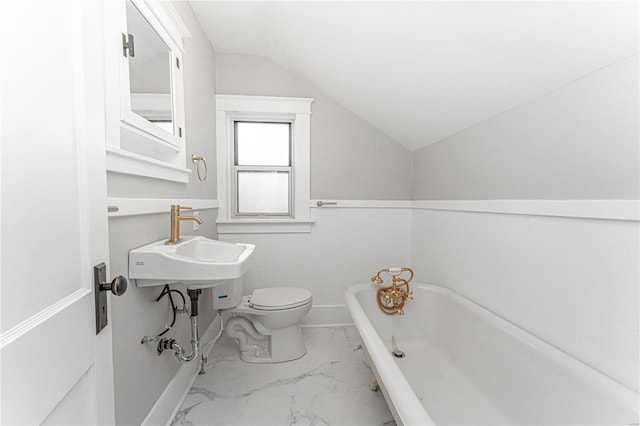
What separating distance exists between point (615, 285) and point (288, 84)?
7.86ft

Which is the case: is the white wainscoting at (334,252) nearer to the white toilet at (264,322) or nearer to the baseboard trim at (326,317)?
the baseboard trim at (326,317)

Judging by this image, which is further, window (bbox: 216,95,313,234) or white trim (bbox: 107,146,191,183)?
window (bbox: 216,95,313,234)

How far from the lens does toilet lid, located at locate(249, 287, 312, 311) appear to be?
1.92 meters

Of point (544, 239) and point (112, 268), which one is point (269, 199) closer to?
point (112, 268)

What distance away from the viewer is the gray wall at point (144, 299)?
1.06m

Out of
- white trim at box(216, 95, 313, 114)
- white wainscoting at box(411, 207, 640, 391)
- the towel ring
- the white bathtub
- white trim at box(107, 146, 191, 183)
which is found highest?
white trim at box(216, 95, 313, 114)

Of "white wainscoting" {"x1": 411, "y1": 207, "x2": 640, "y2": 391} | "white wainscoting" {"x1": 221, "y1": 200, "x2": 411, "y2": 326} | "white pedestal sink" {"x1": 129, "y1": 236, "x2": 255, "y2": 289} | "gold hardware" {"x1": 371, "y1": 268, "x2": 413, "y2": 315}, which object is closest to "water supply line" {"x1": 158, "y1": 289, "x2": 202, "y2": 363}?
"white pedestal sink" {"x1": 129, "y1": 236, "x2": 255, "y2": 289}

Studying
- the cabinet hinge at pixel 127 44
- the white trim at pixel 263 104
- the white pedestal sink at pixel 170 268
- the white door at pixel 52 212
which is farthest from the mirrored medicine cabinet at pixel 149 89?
the white trim at pixel 263 104

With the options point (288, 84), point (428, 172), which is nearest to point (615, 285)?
point (428, 172)

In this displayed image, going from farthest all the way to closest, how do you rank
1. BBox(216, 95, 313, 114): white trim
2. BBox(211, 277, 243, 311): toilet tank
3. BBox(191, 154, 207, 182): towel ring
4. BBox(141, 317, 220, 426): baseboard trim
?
1. BBox(216, 95, 313, 114): white trim
2. BBox(211, 277, 243, 311): toilet tank
3. BBox(191, 154, 207, 182): towel ring
4. BBox(141, 317, 220, 426): baseboard trim

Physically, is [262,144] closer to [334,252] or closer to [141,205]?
[334,252]

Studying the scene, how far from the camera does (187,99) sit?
174 cm

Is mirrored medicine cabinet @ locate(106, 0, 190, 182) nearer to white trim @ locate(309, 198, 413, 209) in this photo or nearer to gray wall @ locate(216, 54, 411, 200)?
gray wall @ locate(216, 54, 411, 200)

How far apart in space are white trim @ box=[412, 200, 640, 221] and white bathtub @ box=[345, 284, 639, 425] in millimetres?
550
